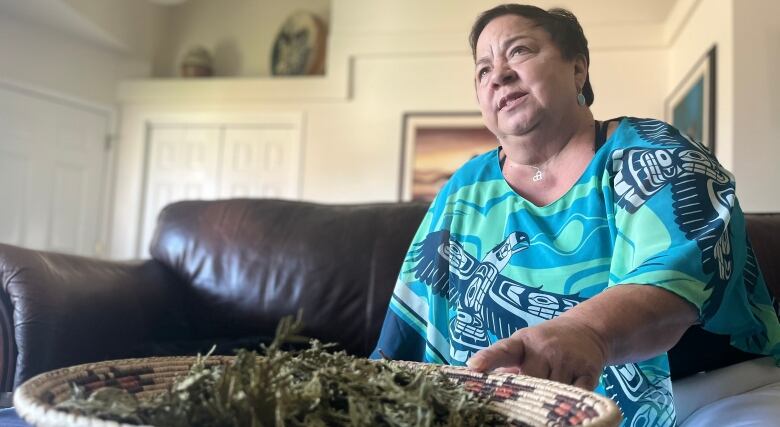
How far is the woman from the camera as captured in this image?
619 millimetres

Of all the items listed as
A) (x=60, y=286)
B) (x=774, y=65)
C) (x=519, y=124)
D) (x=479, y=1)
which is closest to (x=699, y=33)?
(x=774, y=65)

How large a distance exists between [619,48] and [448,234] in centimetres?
275

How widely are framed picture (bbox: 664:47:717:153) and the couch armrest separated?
1.84 m

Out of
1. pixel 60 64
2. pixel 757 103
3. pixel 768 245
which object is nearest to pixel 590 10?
pixel 757 103

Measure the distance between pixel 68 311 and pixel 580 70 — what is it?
3.24 ft

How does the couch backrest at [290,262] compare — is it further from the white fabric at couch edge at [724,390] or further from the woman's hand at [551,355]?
the woman's hand at [551,355]

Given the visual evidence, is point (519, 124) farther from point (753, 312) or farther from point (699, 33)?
point (699, 33)

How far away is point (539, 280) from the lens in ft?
2.72

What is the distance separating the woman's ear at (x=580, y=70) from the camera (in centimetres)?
92

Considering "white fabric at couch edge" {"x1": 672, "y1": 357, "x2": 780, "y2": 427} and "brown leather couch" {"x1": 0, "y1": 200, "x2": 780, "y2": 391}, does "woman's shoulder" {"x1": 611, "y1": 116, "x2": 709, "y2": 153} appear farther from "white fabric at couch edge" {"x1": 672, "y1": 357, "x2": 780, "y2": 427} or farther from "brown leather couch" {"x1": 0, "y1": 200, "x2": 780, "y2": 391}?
"brown leather couch" {"x1": 0, "y1": 200, "x2": 780, "y2": 391}

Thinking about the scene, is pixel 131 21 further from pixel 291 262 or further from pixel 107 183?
pixel 291 262

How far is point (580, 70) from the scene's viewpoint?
3.05ft

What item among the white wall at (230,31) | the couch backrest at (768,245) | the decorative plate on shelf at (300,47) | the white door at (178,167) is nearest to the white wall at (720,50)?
the couch backrest at (768,245)

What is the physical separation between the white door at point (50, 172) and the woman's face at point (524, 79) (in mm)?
3329
